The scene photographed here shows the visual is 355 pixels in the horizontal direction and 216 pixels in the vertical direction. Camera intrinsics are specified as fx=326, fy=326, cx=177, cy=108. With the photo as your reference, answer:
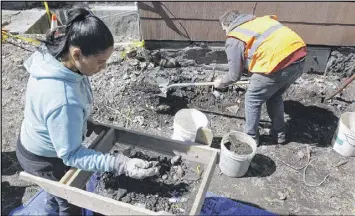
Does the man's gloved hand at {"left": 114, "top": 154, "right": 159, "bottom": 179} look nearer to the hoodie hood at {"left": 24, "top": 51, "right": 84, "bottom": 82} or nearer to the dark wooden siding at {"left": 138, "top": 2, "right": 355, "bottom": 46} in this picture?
the hoodie hood at {"left": 24, "top": 51, "right": 84, "bottom": 82}

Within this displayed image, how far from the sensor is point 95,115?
4965mm

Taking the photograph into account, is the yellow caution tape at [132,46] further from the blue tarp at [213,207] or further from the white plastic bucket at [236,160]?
the blue tarp at [213,207]

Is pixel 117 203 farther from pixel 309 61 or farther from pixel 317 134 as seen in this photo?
pixel 309 61

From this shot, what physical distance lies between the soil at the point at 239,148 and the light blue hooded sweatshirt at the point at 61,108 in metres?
2.18

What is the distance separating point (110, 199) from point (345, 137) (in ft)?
11.1

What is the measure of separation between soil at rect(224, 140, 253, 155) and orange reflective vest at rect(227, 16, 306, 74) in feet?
3.10

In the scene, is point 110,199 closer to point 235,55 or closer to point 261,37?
point 235,55

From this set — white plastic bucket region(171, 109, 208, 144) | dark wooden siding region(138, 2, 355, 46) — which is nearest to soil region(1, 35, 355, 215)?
white plastic bucket region(171, 109, 208, 144)

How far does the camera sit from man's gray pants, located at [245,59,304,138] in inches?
156

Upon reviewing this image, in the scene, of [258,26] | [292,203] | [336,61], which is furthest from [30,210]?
[336,61]

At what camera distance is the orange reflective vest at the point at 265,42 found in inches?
148

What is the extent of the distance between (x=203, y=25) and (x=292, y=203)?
319 centimetres

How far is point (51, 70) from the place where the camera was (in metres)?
2.07

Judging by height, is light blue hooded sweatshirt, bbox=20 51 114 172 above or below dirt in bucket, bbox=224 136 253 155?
above
